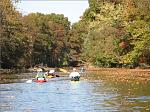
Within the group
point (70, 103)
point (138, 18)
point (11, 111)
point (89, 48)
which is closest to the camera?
point (11, 111)

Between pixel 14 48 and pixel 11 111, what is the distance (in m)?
71.3

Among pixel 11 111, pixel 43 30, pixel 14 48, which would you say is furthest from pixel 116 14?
pixel 11 111

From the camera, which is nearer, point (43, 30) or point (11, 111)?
point (11, 111)

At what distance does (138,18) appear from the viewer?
300 ft

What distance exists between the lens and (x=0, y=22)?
9294cm

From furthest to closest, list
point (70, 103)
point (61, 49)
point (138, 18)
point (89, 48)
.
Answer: point (61, 49) < point (89, 48) < point (138, 18) < point (70, 103)

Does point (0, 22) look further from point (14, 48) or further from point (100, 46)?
point (100, 46)

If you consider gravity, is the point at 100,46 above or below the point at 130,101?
above

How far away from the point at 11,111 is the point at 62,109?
3134mm

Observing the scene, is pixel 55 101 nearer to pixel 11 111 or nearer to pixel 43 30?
pixel 11 111

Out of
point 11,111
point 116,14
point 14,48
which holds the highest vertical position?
point 116,14

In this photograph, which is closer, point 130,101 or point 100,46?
point 130,101

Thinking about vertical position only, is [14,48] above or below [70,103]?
above

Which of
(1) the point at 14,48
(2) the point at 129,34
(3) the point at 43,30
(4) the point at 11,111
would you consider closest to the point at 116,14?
(2) the point at 129,34
